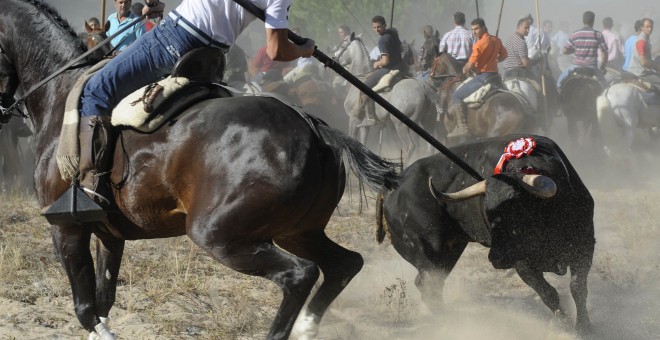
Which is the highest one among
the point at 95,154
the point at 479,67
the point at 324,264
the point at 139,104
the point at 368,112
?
the point at 139,104

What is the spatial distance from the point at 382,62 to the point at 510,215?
975 cm

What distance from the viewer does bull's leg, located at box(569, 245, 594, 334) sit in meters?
6.17

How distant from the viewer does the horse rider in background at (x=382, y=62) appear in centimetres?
1553

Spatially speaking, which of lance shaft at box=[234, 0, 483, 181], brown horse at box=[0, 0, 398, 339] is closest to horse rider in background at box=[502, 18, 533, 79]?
lance shaft at box=[234, 0, 483, 181]

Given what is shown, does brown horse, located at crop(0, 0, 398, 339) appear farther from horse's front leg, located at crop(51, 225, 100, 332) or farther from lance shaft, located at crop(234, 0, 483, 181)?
lance shaft, located at crop(234, 0, 483, 181)

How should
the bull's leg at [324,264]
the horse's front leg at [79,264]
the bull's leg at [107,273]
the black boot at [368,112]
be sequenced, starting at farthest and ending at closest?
the black boot at [368,112] < the bull's leg at [107,273] < the bull's leg at [324,264] < the horse's front leg at [79,264]

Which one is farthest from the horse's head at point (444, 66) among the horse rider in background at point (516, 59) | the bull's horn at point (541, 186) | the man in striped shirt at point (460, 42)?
the bull's horn at point (541, 186)

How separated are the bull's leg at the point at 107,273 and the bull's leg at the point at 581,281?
320cm

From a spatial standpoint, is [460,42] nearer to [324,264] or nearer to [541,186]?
[541,186]

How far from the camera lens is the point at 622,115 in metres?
15.1

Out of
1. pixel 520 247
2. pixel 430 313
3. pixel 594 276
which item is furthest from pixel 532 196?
pixel 594 276

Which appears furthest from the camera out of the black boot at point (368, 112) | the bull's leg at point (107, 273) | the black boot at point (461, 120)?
the black boot at point (368, 112)

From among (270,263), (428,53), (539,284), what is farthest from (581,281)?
(428,53)

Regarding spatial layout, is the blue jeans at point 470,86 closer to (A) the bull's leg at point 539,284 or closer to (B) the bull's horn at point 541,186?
(A) the bull's leg at point 539,284
